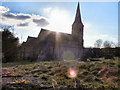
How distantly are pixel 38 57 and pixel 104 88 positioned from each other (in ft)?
68.5

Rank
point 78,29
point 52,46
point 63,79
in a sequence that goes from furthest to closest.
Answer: point 78,29
point 52,46
point 63,79

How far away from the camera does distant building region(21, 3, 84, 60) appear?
2424 centimetres

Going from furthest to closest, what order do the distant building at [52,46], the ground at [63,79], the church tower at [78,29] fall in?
the church tower at [78,29]
the distant building at [52,46]
the ground at [63,79]

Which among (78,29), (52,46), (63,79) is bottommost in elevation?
(63,79)

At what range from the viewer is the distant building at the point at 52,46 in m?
24.2

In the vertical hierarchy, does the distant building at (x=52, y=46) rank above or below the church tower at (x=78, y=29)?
below

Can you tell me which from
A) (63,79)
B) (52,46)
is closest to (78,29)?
(52,46)

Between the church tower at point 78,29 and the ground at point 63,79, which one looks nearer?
the ground at point 63,79

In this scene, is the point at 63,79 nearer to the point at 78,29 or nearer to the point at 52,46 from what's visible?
the point at 52,46

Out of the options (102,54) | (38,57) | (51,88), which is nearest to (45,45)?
(38,57)

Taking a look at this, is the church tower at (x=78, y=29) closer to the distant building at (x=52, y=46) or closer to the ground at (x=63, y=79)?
the distant building at (x=52, y=46)

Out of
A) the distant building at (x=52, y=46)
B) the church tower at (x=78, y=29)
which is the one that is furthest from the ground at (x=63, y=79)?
the church tower at (x=78, y=29)

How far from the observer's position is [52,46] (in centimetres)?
2505

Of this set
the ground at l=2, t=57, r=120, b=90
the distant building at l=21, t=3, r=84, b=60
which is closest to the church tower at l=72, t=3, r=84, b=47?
the distant building at l=21, t=3, r=84, b=60
